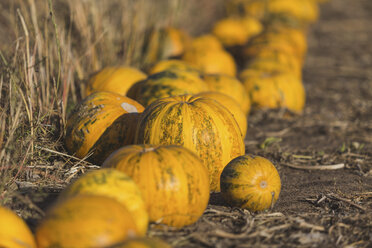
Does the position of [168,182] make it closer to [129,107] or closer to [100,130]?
[100,130]

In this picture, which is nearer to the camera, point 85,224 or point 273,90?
point 85,224

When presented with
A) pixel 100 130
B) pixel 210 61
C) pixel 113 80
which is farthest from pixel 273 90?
pixel 100 130

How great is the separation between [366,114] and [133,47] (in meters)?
3.21

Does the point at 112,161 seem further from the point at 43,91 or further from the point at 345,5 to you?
the point at 345,5

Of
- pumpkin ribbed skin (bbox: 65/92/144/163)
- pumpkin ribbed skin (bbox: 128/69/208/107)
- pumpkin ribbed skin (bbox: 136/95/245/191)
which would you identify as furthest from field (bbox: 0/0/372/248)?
pumpkin ribbed skin (bbox: 128/69/208/107)

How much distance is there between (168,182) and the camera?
287 cm

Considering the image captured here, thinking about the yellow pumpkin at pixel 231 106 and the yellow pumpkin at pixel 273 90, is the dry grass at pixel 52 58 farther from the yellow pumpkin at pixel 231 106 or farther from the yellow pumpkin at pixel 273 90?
the yellow pumpkin at pixel 273 90

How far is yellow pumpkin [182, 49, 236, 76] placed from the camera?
683cm

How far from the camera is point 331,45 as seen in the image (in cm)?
1052

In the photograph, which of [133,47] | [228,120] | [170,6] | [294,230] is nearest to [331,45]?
[170,6]

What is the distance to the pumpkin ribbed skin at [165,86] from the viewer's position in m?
4.55

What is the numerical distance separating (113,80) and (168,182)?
2.20 metres

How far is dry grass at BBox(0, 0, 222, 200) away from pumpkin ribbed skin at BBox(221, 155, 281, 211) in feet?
4.29

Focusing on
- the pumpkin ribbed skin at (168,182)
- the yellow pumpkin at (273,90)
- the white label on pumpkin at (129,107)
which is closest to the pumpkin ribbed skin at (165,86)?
the white label on pumpkin at (129,107)
